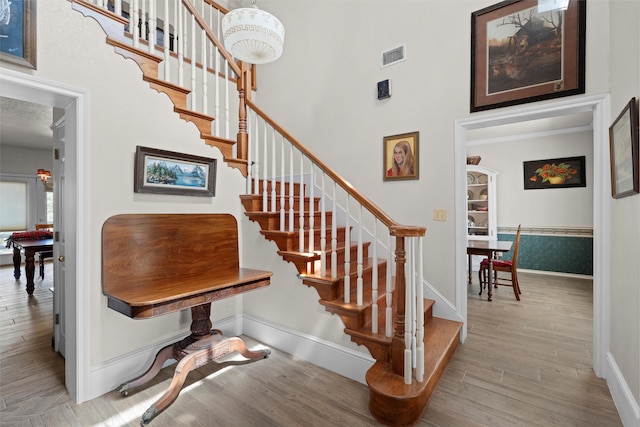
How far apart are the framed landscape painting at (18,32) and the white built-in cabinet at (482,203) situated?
6.69 metres

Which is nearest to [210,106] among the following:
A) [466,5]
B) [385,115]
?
[385,115]

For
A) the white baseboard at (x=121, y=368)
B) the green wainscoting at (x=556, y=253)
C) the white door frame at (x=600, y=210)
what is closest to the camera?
the white baseboard at (x=121, y=368)

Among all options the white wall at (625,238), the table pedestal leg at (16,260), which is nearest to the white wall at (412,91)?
the white wall at (625,238)

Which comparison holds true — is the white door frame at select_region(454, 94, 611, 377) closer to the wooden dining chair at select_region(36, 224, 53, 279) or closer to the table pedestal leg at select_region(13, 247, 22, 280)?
the wooden dining chair at select_region(36, 224, 53, 279)

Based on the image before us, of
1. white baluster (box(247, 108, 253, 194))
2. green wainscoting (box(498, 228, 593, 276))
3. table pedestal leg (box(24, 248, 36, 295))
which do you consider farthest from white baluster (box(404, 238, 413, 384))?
table pedestal leg (box(24, 248, 36, 295))

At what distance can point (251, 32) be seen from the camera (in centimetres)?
198

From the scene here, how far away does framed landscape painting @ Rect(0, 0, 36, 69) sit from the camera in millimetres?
1644

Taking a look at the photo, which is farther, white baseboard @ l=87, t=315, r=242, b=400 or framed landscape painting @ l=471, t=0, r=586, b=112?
framed landscape painting @ l=471, t=0, r=586, b=112

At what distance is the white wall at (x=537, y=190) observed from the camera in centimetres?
530

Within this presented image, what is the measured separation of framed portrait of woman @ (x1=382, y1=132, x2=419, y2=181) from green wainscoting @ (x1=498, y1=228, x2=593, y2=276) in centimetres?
436

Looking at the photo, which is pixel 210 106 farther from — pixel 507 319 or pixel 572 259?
pixel 572 259

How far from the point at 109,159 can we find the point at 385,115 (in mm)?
2630

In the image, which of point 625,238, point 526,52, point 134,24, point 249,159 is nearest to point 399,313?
point 625,238

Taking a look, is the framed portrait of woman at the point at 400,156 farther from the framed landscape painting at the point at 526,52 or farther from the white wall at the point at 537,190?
the white wall at the point at 537,190
